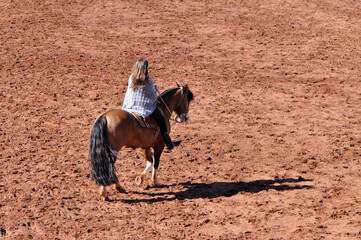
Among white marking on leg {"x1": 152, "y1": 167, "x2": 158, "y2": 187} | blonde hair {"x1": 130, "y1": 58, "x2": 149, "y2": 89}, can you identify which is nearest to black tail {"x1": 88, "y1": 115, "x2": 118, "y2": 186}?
blonde hair {"x1": 130, "y1": 58, "x2": 149, "y2": 89}

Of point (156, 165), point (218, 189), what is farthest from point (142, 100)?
point (218, 189)

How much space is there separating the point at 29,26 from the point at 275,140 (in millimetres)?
11361

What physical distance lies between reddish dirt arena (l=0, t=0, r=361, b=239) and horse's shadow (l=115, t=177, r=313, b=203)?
4 cm

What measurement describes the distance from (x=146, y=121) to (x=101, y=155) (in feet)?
3.71

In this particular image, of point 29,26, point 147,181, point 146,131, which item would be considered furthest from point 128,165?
point 29,26

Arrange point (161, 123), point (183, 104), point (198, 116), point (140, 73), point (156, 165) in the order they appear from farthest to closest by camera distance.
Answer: point (198, 116)
point (183, 104)
point (156, 165)
point (161, 123)
point (140, 73)

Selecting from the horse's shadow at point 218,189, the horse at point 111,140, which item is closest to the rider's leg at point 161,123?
the horse at point 111,140

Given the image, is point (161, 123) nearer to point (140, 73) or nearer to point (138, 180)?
point (140, 73)

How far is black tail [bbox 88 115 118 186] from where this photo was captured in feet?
28.2

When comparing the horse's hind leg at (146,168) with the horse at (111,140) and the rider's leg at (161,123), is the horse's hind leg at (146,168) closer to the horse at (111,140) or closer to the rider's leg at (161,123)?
the horse at (111,140)

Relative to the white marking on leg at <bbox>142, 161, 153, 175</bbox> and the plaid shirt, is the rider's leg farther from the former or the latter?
the white marking on leg at <bbox>142, 161, 153, 175</bbox>

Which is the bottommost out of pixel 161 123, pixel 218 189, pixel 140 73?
pixel 218 189

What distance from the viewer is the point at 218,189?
979 cm

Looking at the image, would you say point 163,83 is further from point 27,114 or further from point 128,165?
point 128,165
